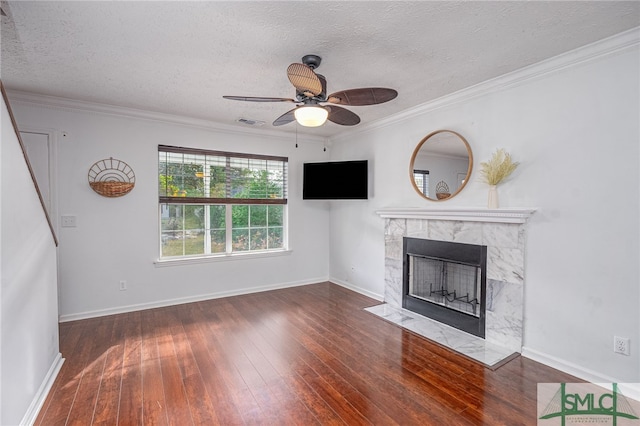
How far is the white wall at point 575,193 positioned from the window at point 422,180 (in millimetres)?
513

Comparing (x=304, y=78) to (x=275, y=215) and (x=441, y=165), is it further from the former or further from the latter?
(x=275, y=215)

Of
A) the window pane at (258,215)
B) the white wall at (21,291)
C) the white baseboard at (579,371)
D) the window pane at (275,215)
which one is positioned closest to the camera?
the white wall at (21,291)

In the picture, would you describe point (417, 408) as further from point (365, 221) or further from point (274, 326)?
point (365, 221)

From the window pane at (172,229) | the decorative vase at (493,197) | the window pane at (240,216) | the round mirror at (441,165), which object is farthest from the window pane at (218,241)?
the decorative vase at (493,197)

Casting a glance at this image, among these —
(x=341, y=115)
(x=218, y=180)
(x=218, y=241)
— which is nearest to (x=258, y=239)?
(x=218, y=241)

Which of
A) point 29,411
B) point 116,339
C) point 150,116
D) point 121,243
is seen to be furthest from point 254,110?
point 29,411

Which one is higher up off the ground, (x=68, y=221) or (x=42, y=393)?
(x=68, y=221)

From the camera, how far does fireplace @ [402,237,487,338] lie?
10.3ft

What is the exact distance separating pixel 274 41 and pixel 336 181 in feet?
8.67

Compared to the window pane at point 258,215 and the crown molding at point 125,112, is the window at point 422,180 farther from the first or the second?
the window pane at point 258,215

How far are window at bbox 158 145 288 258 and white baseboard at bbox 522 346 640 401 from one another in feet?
11.7

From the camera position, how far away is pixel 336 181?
4.71 meters

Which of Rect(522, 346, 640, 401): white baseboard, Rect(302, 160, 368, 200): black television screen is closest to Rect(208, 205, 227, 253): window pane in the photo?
Rect(302, 160, 368, 200): black television screen

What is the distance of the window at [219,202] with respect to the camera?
4184 millimetres
